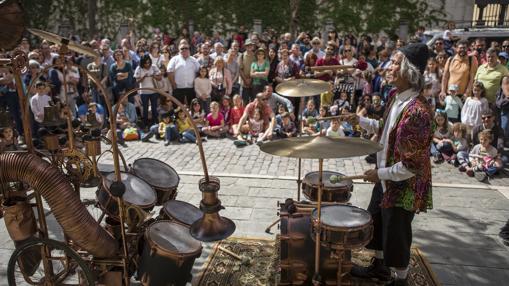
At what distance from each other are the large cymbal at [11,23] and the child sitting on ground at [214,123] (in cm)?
689

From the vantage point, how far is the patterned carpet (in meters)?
4.58

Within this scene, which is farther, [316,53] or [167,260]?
[316,53]

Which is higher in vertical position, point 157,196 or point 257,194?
point 157,196

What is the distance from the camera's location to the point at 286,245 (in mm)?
4176

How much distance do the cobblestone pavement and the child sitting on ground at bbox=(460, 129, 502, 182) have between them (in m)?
0.13

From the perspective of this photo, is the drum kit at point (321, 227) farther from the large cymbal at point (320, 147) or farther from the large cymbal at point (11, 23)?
the large cymbal at point (11, 23)

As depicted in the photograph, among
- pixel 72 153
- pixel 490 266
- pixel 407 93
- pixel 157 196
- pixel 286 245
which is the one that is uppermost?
pixel 407 93

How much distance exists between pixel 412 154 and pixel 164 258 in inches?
87.4

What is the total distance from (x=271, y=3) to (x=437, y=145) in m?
13.5

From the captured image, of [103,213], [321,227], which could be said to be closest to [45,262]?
[103,213]

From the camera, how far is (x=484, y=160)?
793 cm

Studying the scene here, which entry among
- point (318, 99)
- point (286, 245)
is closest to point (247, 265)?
point (286, 245)

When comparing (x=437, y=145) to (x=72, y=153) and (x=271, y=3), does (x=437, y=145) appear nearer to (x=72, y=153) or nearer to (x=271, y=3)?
(x=72, y=153)

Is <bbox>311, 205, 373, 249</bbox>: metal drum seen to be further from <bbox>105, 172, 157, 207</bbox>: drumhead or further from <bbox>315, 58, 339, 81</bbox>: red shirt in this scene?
<bbox>315, 58, 339, 81</bbox>: red shirt
